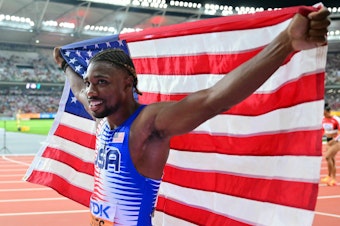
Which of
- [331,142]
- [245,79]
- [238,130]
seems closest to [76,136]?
[238,130]

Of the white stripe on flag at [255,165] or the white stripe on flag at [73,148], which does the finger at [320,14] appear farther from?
the white stripe on flag at [73,148]

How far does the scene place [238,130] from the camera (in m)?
2.95

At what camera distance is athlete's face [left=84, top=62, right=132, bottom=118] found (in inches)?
94.1

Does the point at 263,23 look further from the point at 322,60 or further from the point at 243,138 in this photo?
the point at 243,138

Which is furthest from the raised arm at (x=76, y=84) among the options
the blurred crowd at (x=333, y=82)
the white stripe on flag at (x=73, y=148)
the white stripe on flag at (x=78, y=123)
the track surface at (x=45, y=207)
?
the blurred crowd at (x=333, y=82)

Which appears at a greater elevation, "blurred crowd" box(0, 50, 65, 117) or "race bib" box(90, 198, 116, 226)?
"blurred crowd" box(0, 50, 65, 117)

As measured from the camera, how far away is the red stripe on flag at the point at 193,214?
2.96 m

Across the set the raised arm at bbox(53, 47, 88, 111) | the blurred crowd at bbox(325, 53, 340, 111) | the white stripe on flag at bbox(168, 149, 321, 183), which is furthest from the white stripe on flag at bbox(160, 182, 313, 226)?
the blurred crowd at bbox(325, 53, 340, 111)

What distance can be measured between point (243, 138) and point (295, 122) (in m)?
0.44

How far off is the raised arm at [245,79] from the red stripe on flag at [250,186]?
0.72 metres

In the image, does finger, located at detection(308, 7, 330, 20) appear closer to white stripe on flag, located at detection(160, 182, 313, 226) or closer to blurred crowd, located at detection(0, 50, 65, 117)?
white stripe on flag, located at detection(160, 182, 313, 226)

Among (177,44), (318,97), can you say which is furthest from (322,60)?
(177,44)

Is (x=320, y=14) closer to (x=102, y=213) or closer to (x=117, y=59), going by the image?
(x=117, y=59)

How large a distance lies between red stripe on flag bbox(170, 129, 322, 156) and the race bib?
898 millimetres
